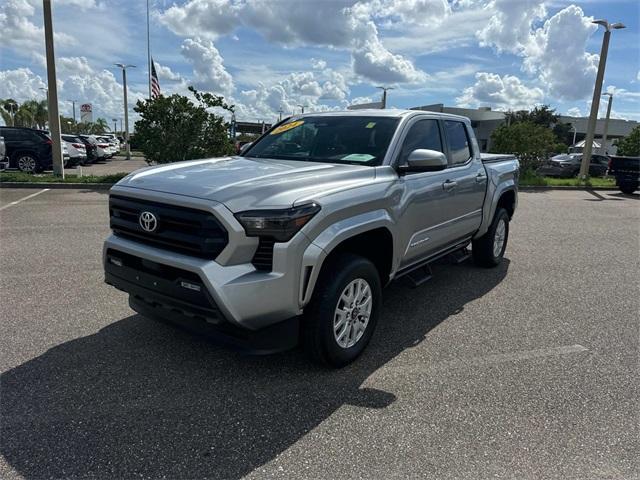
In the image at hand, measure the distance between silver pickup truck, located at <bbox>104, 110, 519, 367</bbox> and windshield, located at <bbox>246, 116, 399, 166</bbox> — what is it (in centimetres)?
1

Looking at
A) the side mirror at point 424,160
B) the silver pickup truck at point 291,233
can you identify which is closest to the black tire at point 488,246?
the silver pickup truck at point 291,233

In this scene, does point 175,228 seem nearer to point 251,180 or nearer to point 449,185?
point 251,180

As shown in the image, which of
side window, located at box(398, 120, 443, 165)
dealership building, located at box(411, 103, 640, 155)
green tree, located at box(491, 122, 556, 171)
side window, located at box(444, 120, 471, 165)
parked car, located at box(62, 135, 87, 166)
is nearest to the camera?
side window, located at box(398, 120, 443, 165)

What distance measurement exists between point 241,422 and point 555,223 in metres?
9.42

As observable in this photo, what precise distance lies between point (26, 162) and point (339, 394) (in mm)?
16373

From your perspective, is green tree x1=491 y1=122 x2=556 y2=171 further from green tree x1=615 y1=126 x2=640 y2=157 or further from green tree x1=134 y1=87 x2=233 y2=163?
green tree x1=134 y1=87 x2=233 y2=163

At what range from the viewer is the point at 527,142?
63.5 feet

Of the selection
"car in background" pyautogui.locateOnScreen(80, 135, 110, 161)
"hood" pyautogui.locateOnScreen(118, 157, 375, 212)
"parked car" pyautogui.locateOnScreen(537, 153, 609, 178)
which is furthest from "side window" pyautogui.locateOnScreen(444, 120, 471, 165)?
"car in background" pyautogui.locateOnScreen(80, 135, 110, 161)

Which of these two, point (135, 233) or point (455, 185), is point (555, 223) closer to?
point (455, 185)

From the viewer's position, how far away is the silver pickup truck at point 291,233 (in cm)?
289

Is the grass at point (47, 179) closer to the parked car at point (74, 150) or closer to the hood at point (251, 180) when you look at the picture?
the parked car at point (74, 150)

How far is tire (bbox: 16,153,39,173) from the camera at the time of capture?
1577 centimetres

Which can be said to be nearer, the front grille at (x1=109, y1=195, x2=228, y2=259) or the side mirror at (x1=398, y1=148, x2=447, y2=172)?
the front grille at (x1=109, y1=195, x2=228, y2=259)

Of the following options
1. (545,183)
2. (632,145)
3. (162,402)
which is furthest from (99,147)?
(632,145)
